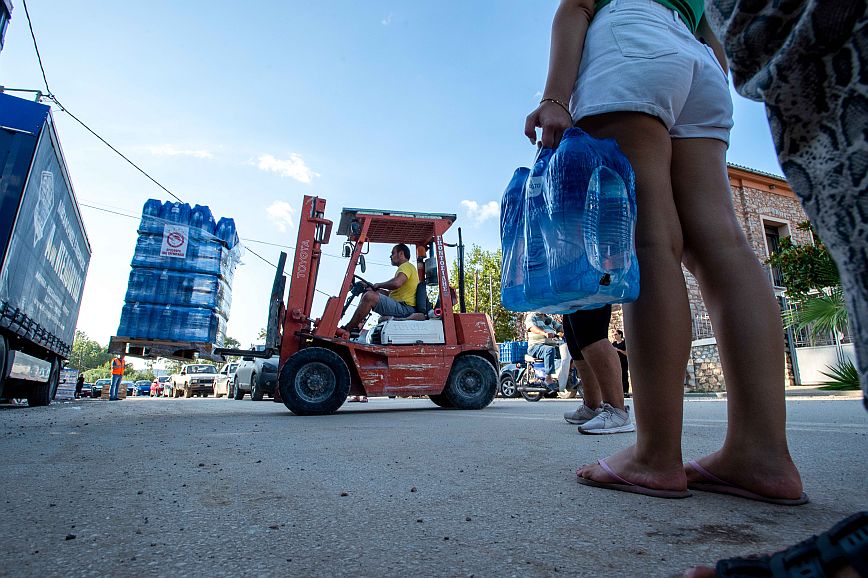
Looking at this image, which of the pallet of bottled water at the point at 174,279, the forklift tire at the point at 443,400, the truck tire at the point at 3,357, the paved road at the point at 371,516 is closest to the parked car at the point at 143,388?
the pallet of bottled water at the point at 174,279

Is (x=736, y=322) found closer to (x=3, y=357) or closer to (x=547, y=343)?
(x=3, y=357)

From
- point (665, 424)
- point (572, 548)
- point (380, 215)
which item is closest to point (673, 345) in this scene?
point (665, 424)

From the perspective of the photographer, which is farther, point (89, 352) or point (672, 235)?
point (89, 352)

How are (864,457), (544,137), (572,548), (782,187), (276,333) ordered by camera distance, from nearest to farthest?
(572,548) → (544,137) → (864,457) → (276,333) → (782,187)

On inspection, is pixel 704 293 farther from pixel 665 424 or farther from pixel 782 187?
pixel 782 187

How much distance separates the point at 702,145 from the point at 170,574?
1.75m

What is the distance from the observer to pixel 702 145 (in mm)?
1598

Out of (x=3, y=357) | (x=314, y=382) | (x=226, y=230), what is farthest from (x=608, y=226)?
(x=226, y=230)

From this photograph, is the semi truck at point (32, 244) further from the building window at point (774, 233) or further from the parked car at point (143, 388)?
the parked car at point (143, 388)

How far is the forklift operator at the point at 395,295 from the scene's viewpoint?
618 cm

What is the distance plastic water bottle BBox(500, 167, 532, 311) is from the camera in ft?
5.19

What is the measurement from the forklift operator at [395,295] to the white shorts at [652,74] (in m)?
4.79

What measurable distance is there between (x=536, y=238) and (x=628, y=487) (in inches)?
27.9

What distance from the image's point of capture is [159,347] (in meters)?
7.35
